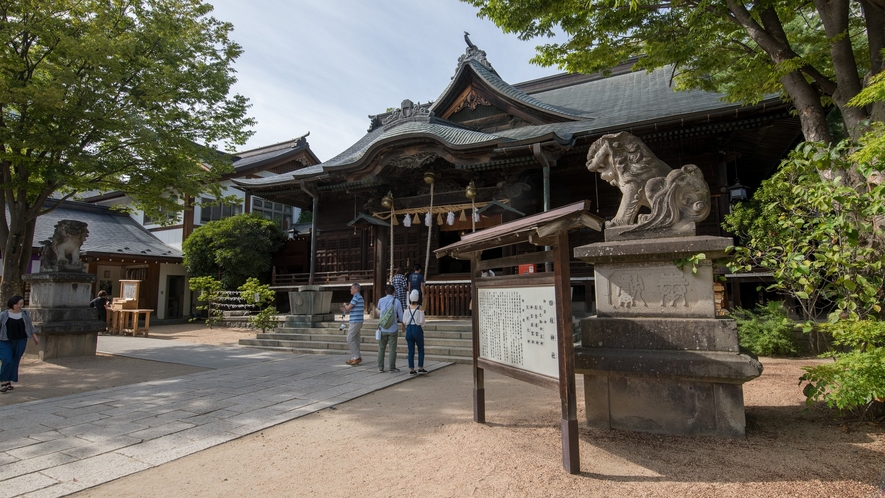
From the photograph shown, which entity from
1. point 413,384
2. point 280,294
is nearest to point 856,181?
point 413,384

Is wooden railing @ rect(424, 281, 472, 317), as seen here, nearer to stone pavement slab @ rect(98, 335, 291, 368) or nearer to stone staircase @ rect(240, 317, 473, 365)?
stone staircase @ rect(240, 317, 473, 365)

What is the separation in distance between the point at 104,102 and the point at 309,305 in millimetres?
5902

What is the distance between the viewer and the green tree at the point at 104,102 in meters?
8.27

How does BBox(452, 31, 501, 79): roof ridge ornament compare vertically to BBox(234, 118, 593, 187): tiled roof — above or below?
above

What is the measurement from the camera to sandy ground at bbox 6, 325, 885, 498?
117 inches

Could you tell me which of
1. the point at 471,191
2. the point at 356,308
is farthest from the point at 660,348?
the point at 471,191

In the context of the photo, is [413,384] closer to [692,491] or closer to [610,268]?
[610,268]

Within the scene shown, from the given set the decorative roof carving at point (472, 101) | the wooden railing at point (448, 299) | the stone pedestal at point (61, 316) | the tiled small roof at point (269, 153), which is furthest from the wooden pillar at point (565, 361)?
the tiled small roof at point (269, 153)

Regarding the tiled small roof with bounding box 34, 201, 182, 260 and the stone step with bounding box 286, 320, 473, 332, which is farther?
the tiled small roof with bounding box 34, 201, 182, 260

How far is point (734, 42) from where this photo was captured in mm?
6469

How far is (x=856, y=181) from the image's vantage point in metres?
4.39

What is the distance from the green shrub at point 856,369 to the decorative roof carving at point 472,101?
1225 cm

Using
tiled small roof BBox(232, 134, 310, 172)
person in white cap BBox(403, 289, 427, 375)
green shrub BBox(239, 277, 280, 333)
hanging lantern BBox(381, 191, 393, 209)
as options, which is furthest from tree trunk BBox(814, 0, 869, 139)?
tiled small roof BBox(232, 134, 310, 172)

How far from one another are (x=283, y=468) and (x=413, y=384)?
10.5 feet
